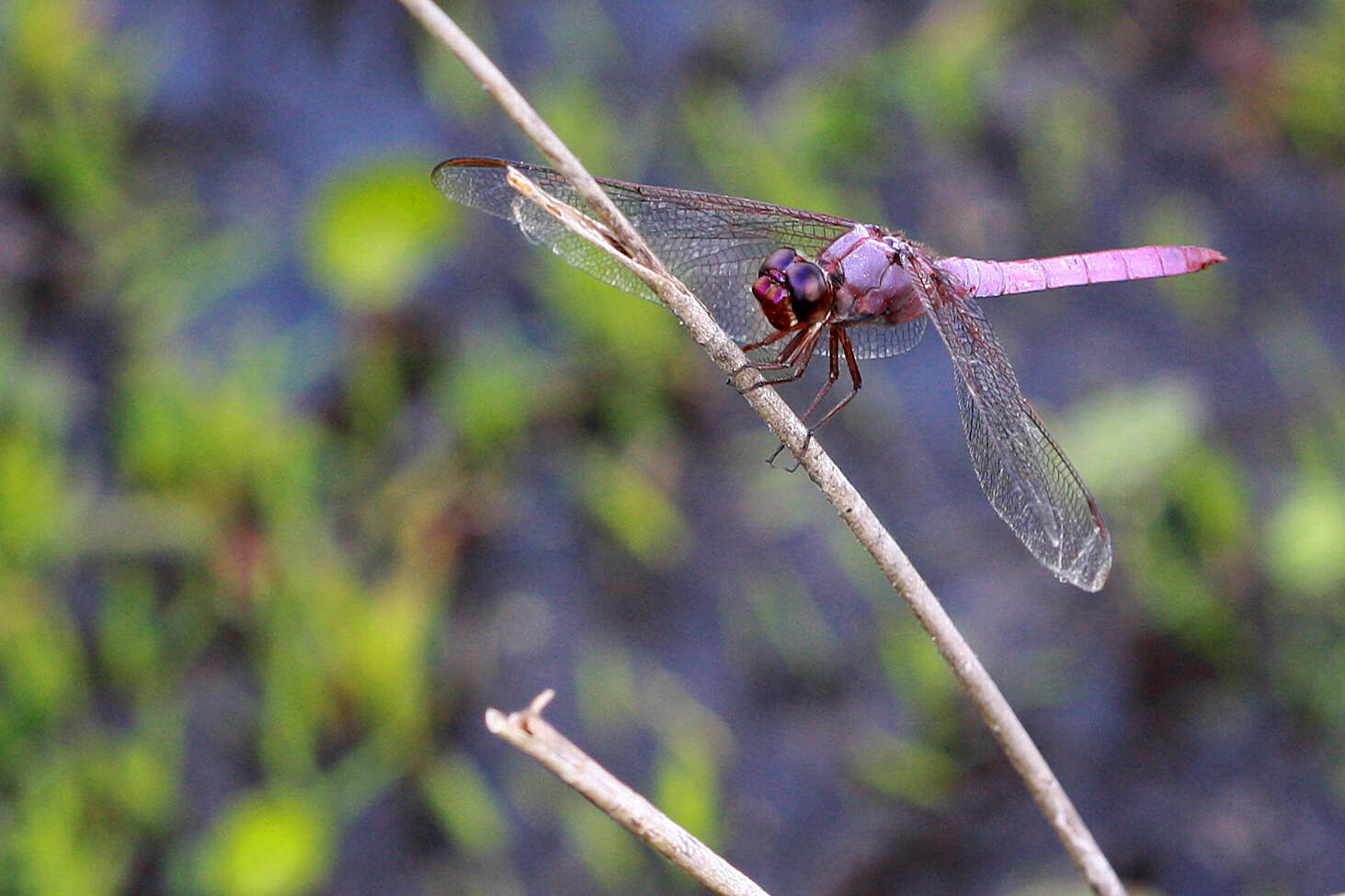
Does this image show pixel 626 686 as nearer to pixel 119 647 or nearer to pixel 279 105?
pixel 119 647

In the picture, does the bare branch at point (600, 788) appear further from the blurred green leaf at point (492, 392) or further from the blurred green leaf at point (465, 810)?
the blurred green leaf at point (492, 392)

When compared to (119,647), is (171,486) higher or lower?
higher

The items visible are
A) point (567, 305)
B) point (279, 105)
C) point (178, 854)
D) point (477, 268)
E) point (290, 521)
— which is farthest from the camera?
point (279, 105)

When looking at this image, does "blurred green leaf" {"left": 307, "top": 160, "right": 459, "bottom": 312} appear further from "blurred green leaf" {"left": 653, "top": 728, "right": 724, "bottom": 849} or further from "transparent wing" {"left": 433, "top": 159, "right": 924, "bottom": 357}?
"blurred green leaf" {"left": 653, "top": 728, "right": 724, "bottom": 849}

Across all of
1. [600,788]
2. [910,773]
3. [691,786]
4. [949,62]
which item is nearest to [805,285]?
[600,788]

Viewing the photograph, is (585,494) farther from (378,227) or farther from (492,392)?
(378,227)

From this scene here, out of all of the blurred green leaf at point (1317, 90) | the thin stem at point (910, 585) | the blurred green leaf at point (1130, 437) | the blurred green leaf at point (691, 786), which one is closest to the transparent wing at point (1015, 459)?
the thin stem at point (910, 585)

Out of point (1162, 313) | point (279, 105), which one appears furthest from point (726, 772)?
point (279, 105)

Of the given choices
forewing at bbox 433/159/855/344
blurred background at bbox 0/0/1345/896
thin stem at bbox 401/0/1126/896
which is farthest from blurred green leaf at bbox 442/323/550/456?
thin stem at bbox 401/0/1126/896
